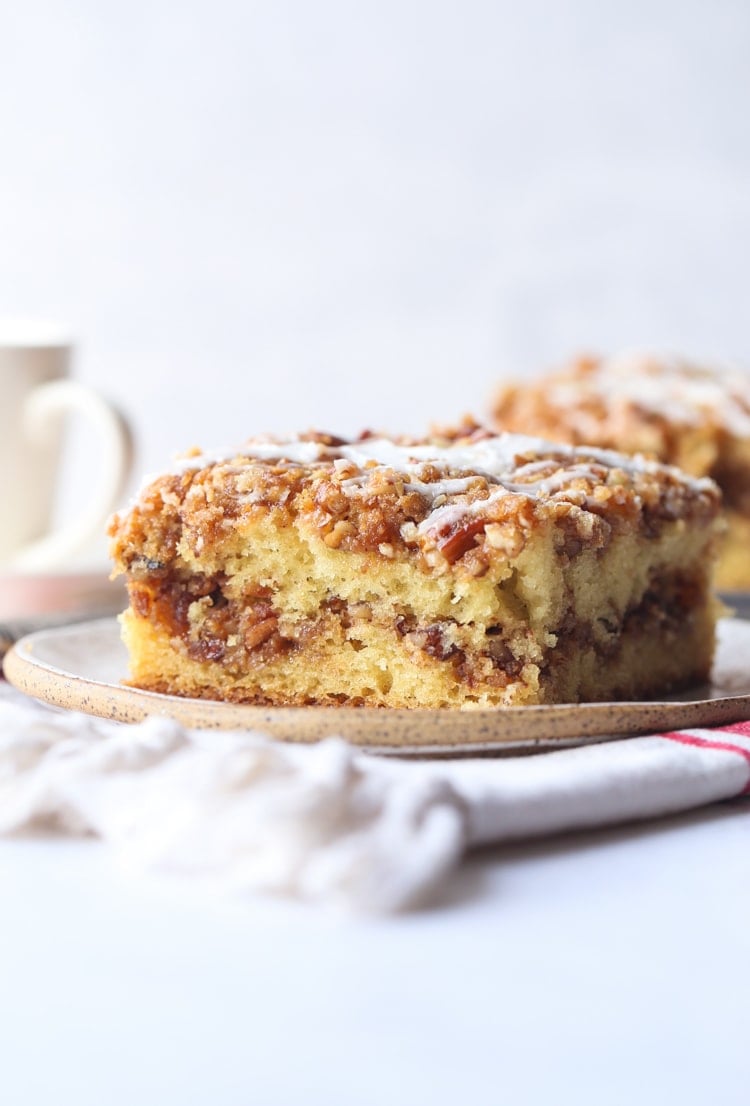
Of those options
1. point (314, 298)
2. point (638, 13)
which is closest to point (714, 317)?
point (638, 13)

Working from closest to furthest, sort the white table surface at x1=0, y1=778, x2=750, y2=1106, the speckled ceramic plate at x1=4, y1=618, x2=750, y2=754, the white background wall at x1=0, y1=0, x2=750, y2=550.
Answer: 1. the white table surface at x1=0, y1=778, x2=750, y2=1106
2. the speckled ceramic plate at x1=4, y1=618, x2=750, y2=754
3. the white background wall at x1=0, y1=0, x2=750, y2=550

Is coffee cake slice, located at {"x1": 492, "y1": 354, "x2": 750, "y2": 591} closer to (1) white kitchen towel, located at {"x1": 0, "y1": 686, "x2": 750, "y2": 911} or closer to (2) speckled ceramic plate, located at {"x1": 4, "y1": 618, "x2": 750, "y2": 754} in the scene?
(2) speckled ceramic plate, located at {"x1": 4, "y1": 618, "x2": 750, "y2": 754}

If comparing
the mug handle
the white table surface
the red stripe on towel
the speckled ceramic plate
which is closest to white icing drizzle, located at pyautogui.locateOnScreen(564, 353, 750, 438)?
the mug handle

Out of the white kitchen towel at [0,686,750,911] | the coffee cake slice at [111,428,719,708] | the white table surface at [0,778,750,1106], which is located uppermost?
the coffee cake slice at [111,428,719,708]

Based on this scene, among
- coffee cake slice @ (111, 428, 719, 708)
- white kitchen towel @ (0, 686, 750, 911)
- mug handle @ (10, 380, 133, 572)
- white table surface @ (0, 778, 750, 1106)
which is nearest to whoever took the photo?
white table surface @ (0, 778, 750, 1106)

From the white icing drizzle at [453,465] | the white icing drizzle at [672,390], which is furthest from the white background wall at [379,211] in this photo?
the white icing drizzle at [453,465]

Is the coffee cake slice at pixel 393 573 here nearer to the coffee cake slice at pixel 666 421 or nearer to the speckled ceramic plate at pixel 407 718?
the speckled ceramic plate at pixel 407 718

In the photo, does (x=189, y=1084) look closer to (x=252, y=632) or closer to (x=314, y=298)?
(x=252, y=632)

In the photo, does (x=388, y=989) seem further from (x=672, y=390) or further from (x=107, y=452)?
(x=672, y=390)
